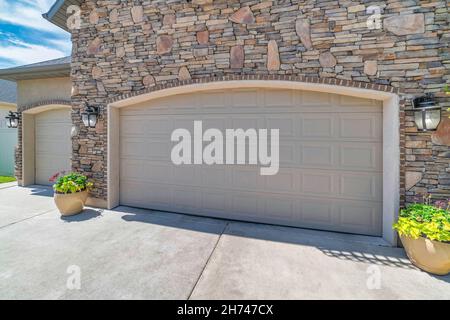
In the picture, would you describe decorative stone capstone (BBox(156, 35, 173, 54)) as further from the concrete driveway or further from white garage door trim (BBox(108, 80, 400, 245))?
the concrete driveway

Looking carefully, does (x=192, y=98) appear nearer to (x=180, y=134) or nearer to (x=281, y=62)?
(x=180, y=134)

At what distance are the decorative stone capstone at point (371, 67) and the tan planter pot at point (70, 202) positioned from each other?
645 centimetres

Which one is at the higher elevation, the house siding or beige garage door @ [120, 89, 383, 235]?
the house siding

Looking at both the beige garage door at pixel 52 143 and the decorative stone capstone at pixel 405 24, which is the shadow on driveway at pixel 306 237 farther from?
the beige garage door at pixel 52 143

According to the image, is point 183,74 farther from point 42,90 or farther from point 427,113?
point 42,90

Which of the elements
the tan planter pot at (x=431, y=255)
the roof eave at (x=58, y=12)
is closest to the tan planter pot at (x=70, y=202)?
the roof eave at (x=58, y=12)

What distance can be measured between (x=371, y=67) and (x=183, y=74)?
11.7 ft

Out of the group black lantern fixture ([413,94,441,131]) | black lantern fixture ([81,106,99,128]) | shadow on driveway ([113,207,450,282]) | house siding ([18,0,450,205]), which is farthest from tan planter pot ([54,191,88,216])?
black lantern fixture ([413,94,441,131])

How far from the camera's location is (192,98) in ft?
15.7

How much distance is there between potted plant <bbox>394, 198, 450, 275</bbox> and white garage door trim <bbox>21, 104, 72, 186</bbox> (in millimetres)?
9028

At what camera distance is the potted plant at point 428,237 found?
2.69 meters

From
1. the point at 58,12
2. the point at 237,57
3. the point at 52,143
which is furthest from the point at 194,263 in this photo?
the point at 52,143

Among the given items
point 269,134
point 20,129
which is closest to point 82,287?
point 269,134

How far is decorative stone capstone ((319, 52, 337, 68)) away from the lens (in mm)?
3721
